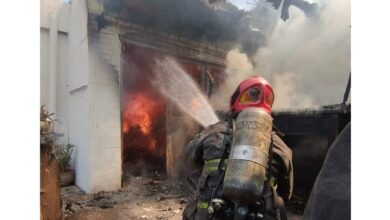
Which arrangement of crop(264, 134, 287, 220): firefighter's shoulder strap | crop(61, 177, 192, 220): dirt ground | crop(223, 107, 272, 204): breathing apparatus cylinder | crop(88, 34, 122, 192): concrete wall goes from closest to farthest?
crop(223, 107, 272, 204): breathing apparatus cylinder < crop(264, 134, 287, 220): firefighter's shoulder strap < crop(61, 177, 192, 220): dirt ground < crop(88, 34, 122, 192): concrete wall

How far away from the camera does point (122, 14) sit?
1914 mm

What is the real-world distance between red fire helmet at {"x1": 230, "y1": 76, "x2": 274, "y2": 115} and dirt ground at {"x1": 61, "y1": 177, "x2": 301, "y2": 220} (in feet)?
2.78

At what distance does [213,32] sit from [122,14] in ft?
2.49

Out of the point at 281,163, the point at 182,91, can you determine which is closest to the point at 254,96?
the point at 281,163

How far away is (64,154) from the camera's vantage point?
1597 millimetres

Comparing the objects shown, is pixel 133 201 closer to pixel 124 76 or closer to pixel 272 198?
pixel 124 76

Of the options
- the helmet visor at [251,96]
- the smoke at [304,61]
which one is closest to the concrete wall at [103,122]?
the smoke at [304,61]

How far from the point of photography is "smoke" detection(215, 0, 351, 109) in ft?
5.00

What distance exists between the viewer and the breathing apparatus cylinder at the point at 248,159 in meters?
1.04

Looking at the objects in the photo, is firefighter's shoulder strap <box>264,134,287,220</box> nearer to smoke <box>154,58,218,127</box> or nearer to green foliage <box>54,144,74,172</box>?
green foliage <box>54,144,74,172</box>

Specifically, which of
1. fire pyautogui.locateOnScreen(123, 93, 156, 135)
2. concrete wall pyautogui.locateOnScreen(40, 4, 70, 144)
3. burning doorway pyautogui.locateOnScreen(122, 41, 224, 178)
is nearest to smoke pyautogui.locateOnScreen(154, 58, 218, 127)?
burning doorway pyautogui.locateOnScreen(122, 41, 224, 178)

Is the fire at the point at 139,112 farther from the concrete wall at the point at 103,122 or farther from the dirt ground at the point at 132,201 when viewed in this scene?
the dirt ground at the point at 132,201

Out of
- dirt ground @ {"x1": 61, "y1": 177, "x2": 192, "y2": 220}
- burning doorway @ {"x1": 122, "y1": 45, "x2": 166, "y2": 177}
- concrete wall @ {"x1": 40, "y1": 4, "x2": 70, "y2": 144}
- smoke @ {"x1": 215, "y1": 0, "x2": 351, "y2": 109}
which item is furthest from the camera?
burning doorway @ {"x1": 122, "y1": 45, "x2": 166, "y2": 177}
